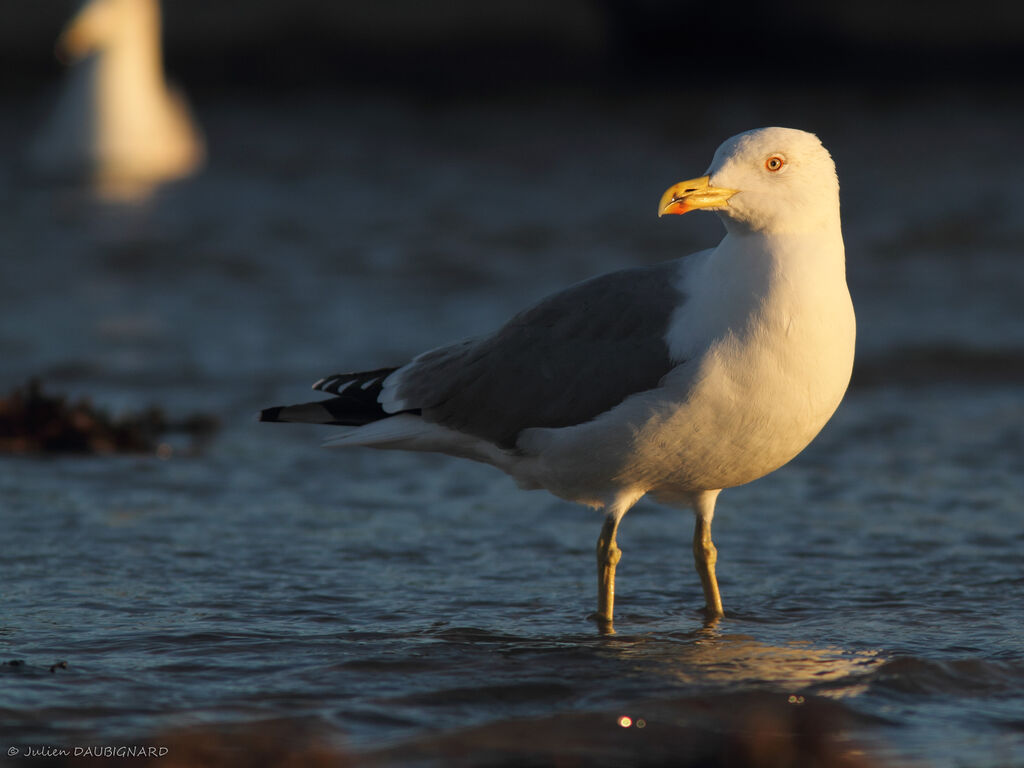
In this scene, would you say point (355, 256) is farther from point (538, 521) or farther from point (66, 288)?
point (538, 521)

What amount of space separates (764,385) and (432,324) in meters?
5.81


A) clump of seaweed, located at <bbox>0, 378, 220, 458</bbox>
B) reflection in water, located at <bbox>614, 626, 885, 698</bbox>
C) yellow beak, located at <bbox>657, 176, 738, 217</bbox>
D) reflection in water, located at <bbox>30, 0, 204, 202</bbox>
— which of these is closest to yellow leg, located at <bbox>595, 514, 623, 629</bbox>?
reflection in water, located at <bbox>614, 626, 885, 698</bbox>

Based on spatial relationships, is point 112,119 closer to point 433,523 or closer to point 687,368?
point 433,523

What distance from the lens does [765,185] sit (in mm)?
4707

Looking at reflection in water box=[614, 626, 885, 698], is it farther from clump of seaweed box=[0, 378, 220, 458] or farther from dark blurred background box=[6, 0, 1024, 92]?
dark blurred background box=[6, 0, 1024, 92]

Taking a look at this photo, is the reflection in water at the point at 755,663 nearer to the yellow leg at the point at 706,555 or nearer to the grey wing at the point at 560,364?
the yellow leg at the point at 706,555

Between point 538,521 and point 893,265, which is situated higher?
point 893,265

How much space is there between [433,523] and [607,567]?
1297mm

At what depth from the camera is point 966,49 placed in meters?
21.5

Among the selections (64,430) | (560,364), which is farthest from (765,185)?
(64,430)

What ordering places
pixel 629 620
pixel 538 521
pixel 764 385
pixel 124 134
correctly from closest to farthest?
pixel 764 385 → pixel 629 620 → pixel 538 521 → pixel 124 134

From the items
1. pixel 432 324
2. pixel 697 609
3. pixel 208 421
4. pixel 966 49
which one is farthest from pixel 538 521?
pixel 966 49

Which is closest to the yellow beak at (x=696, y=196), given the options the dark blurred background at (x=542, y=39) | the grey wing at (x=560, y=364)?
the grey wing at (x=560, y=364)

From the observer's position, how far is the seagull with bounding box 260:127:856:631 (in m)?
4.70
